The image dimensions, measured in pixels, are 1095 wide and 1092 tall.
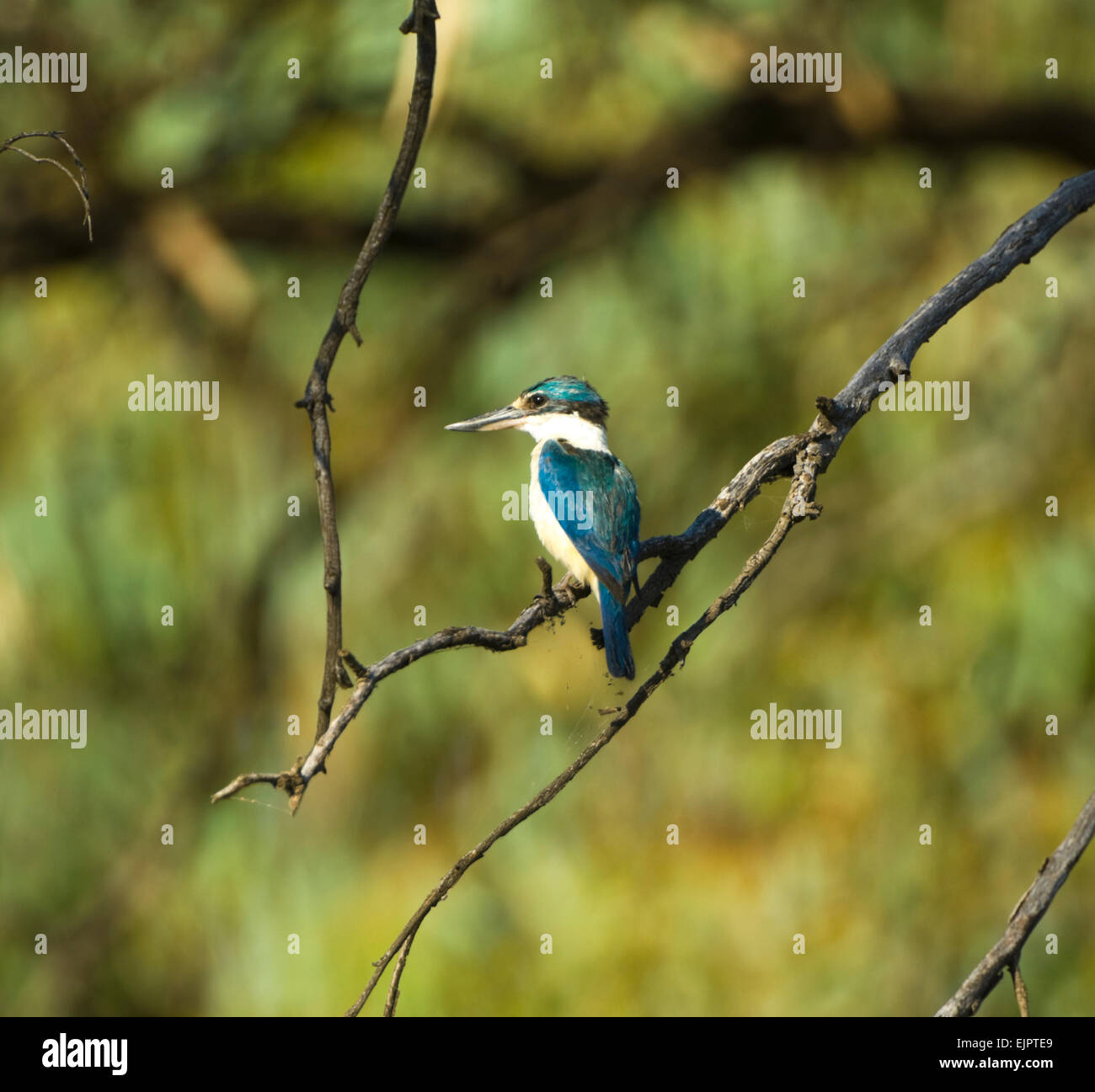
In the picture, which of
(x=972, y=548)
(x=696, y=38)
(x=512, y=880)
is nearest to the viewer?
(x=972, y=548)

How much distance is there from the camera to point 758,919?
462cm

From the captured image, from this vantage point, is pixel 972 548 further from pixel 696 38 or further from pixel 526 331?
pixel 696 38

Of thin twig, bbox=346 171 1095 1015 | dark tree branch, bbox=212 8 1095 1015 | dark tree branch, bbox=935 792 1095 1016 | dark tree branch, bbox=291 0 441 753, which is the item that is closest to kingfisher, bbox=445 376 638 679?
dark tree branch, bbox=212 8 1095 1015

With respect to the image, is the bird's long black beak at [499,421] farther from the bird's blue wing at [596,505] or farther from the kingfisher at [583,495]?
the bird's blue wing at [596,505]

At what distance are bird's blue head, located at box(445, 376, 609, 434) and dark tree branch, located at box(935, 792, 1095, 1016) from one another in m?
2.02

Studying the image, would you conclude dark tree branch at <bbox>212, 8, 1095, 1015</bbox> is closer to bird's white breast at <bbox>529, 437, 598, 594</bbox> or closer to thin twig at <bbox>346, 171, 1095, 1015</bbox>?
thin twig at <bbox>346, 171, 1095, 1015</bbox>

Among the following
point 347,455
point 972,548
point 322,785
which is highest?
point 347,455

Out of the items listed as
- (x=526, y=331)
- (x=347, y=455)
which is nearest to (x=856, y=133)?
(x=526, y=331)

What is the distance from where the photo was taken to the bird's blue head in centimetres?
337

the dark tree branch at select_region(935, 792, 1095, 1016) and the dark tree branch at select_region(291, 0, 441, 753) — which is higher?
the dark tree branch at select_region(291, 0, 441, 753)

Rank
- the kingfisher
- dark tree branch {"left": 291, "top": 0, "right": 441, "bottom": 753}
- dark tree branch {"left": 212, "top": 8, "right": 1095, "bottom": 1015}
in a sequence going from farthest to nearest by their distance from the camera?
the kingfisher → dark tree branch {"left": 291, "top": 0, "right": 441, "bottom": 753} → dark tree branch {"left": 212, "top": 8, "right": 1095, "bottom": 1015}

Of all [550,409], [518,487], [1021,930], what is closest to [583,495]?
[550,409]

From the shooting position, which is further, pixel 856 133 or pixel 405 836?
pixel 856 133

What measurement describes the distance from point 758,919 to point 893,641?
1180mm
